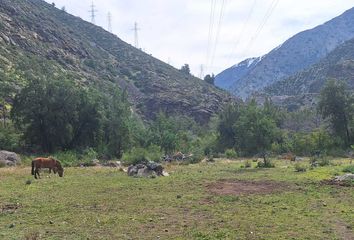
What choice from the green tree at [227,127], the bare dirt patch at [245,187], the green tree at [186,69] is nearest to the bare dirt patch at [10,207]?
the bare dirt patch at [245,187]

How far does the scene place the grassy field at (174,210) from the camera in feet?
48.9

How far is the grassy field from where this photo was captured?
1491 centimetres

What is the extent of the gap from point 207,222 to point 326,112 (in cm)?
6489

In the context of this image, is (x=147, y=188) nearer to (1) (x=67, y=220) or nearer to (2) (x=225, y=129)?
(1) (x=67, y=220)

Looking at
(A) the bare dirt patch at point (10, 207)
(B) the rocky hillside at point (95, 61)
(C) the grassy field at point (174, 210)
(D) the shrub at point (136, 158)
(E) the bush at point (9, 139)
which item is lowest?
(C) the grassy field at point (174, 210)

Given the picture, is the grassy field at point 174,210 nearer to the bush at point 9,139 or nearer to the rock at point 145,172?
the rock at point 145,172

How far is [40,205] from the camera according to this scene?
2008 cm

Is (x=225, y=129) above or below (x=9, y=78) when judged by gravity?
below

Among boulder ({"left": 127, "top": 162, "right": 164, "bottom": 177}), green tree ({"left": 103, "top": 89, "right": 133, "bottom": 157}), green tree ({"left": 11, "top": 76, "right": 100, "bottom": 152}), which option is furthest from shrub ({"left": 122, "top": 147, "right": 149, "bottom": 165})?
green tree ({"left": 11, "top": 76, "right": 100, "bottom": 152})

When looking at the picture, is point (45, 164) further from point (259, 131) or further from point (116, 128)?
point (116, 128)

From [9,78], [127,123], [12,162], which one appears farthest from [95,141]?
[9,78]

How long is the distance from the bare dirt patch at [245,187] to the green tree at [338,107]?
4988 centimetres

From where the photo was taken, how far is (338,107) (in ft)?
245

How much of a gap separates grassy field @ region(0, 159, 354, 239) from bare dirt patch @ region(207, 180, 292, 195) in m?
0.06
